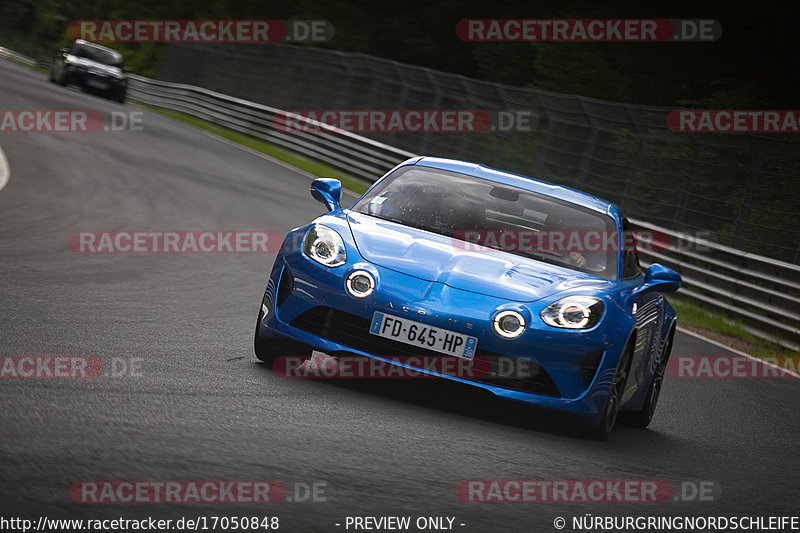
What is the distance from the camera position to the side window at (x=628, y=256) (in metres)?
7.08

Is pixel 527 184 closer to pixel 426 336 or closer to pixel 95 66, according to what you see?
pixel 426 336

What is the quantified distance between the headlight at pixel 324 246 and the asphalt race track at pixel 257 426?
67cm

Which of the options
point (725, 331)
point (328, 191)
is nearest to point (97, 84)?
point (725, 331)

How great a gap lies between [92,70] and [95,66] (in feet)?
0.51

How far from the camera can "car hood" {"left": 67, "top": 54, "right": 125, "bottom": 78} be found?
35656mm

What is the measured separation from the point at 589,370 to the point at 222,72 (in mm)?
41174

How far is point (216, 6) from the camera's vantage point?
7588cm

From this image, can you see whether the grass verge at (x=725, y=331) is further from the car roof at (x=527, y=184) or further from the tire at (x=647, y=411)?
the car roof at (x=527, y=184)

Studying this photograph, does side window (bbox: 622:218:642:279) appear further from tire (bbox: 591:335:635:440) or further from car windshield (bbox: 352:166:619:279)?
tire (bbox: 591:335:635:440)

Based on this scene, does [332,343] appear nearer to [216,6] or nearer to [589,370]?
[589,370]

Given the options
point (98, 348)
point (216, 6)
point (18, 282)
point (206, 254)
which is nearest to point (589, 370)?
point (98, 348)

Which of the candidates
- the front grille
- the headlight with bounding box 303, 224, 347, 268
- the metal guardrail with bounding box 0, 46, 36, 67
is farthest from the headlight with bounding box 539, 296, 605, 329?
the metal guardrail with bounding box 0, 46, 36, 67

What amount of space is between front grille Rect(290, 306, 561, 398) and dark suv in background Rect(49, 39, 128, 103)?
3147 cm

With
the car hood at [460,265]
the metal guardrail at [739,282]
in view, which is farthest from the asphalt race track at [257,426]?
the metal guardrail at [739,282]
